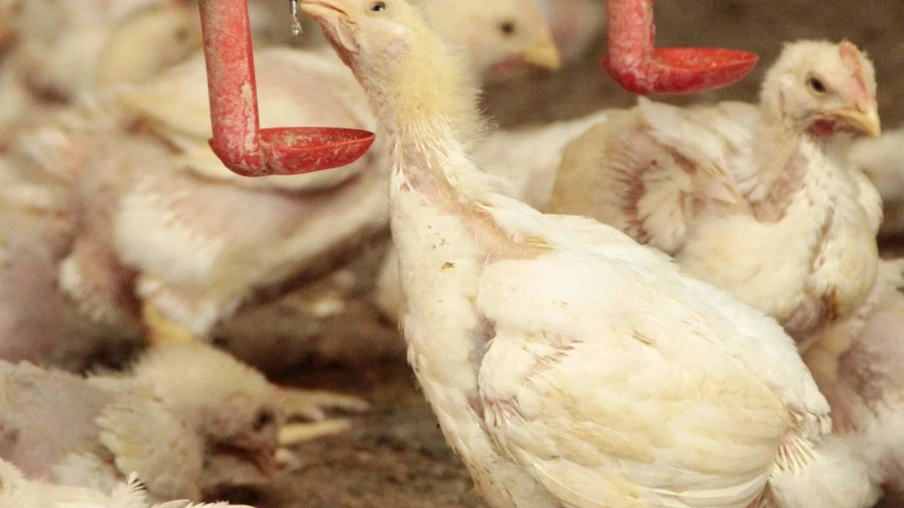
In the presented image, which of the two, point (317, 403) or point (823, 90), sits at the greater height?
point (823, 90)

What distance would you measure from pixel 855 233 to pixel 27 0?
2157 millimetres

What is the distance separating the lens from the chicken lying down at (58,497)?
145cm

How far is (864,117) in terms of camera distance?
6.26 ft

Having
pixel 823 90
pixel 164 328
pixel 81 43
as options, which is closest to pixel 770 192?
pixel 823 90

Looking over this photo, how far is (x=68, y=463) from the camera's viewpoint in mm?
1858

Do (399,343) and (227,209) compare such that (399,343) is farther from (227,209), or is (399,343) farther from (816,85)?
(816,85)

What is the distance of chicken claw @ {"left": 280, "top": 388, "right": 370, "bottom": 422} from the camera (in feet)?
8.33

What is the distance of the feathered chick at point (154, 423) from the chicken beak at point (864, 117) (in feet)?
3.81

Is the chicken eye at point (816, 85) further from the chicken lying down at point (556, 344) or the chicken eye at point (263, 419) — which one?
the chicken eye at point (263, 419)

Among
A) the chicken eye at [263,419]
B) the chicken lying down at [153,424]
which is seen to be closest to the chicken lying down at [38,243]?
the chicken lying down at [153,424]

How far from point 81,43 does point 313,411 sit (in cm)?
122

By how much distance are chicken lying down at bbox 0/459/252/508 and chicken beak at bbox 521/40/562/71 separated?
1.65 m

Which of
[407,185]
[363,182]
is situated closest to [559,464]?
[407,185]

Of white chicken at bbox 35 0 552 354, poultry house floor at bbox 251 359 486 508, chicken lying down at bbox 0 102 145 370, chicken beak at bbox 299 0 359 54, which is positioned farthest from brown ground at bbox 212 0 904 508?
chicken beak at bbox 299 0 359 54
